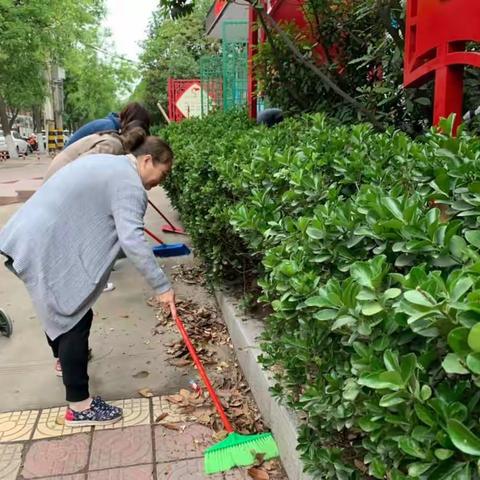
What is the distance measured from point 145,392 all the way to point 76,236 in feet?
3.67

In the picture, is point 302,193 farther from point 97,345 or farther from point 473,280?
point 97,345

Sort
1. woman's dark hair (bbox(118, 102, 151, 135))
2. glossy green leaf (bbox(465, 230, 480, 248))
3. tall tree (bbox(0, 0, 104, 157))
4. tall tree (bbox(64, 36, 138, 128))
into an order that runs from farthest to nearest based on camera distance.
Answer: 1. tall tree (bbox(64, 36, 138, 128))
2. tall tree (bbox(0, 0, 104, 157))
3. woman's dark hair (bbox(118, 102, 151, 135))
4. glossy green leaf (bbox(465, 230, 480, 248))

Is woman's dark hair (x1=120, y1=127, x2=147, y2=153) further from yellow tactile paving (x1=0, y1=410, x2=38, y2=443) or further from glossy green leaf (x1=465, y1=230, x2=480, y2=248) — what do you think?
glossy green leaf (x1=465, y1=230, x2=480, y2=248)

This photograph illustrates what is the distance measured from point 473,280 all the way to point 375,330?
28 cm

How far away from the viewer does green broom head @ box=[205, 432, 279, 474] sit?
2.67 meters

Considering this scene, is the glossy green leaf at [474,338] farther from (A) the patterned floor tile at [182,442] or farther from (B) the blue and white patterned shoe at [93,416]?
(B) the blue and white patterned shoe at [93,416]

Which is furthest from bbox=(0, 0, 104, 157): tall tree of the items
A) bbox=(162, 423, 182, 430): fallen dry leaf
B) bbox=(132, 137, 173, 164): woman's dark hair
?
bbox=(162, 423, 182, 430): fallen dry leaf

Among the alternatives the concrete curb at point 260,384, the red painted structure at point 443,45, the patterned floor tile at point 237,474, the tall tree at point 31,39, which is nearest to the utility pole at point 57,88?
the tall tree at point 31,39

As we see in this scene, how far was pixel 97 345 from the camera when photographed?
4.13 meters

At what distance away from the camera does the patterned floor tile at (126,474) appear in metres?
2.66

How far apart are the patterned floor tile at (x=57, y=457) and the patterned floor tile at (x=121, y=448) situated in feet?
0.18

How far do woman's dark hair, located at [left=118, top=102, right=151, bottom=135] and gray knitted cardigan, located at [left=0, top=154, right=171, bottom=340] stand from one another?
5.11ft

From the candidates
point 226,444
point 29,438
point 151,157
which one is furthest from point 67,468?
point 151,157

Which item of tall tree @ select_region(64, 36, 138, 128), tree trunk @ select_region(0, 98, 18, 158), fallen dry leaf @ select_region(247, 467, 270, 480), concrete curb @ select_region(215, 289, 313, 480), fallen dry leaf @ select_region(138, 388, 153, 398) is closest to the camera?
concrete curb @ select_region(215, 289, 313, 480)
